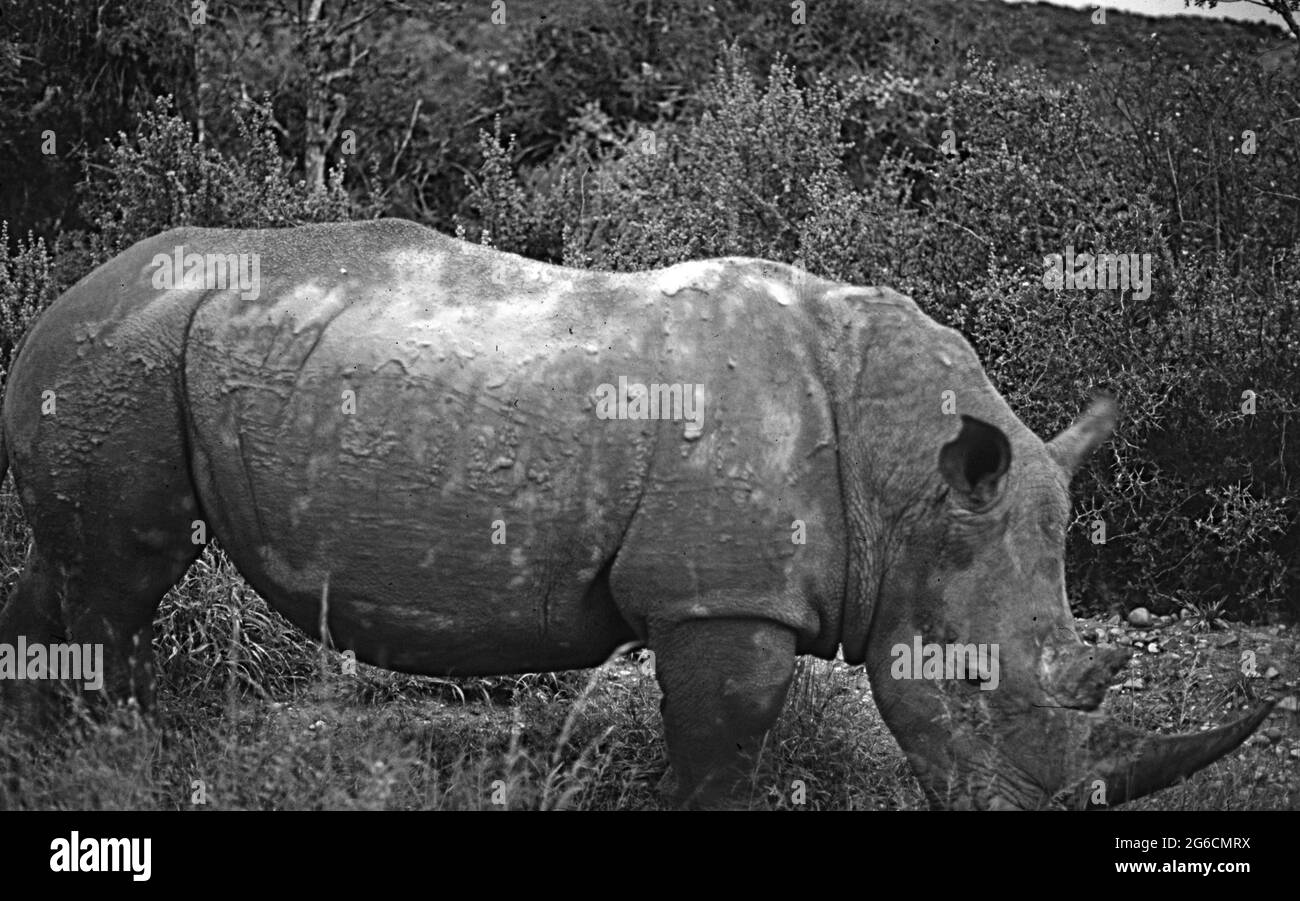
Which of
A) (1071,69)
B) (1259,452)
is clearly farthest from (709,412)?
(1071,69)

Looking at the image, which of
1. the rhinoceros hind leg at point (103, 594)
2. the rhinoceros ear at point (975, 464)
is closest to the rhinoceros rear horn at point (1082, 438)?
the rhinoceros ear at point (975, 464)

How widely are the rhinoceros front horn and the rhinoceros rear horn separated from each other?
763 millimetres

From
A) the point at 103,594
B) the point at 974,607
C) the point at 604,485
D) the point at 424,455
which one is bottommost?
the point at 974,607

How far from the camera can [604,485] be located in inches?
177

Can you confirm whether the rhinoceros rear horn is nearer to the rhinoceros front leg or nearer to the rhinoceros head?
the rhinoceros head

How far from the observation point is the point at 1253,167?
9.47 m

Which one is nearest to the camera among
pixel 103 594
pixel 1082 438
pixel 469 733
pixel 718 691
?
pixel 718 691

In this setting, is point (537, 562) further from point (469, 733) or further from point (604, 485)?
point (469, 733)

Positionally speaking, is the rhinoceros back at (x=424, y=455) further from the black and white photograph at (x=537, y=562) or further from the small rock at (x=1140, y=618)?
the small rock at (x=1140, y=618)

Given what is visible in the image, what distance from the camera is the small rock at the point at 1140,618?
25.4 feet

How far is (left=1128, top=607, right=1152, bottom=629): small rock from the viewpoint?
773cm

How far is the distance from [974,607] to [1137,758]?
1.92 ft

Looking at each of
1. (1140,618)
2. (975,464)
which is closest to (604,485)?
(975,464)

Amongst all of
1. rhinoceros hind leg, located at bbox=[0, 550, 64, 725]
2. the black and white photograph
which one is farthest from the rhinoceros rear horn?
rhinoceros hind leg, located at bbox=[0, 550, 64, 725]
